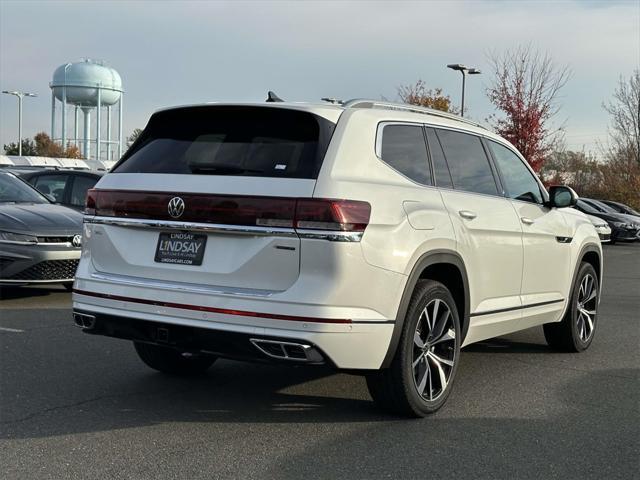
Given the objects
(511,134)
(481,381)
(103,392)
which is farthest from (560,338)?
(511,134)

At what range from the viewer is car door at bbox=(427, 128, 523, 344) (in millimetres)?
5230

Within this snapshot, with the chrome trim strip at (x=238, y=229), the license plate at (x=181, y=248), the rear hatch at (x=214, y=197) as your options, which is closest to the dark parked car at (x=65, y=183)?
the rear hatch at (x=214, y=197)

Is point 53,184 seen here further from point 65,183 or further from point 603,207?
point 603,207

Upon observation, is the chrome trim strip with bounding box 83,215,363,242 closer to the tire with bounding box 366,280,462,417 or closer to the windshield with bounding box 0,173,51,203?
the tire with bounding box 366,280,462,417

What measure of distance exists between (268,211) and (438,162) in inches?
60.3

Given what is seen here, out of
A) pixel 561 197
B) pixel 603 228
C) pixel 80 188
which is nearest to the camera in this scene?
pixel 561 197

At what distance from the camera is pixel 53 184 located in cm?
1276

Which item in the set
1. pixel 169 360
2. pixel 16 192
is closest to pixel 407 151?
pixel 169 360

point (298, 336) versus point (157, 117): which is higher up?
point (157, 117)

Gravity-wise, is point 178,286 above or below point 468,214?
below

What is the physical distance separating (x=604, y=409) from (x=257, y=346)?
2461 mm

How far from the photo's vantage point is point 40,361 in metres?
6.14

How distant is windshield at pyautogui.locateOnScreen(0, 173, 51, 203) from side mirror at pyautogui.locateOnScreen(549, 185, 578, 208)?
6684mm

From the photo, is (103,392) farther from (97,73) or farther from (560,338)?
(97,73)
